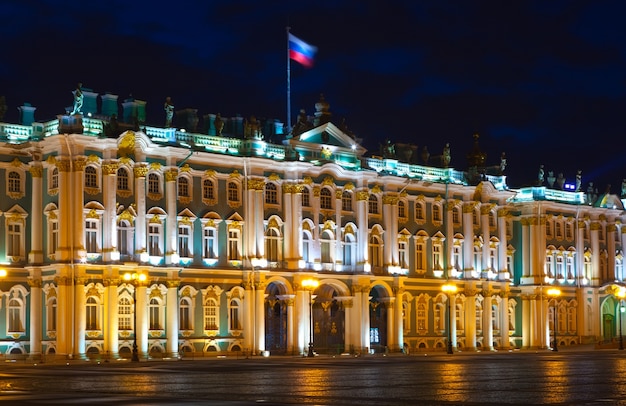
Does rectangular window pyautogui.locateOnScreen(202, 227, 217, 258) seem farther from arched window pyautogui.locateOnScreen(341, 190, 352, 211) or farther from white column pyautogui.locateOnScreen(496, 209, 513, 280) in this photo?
white column pyautogui.locateOnScreen(496, 209, 513, 280)

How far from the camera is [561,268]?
347ft

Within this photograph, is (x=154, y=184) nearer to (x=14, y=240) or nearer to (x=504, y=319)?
(x=14, y=240)

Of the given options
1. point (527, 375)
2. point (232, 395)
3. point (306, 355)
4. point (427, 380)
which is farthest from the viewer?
point (306, 355)

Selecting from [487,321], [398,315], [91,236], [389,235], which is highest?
[389,235]

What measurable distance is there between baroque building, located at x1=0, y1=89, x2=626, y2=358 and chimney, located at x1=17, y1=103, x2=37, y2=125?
0.10m

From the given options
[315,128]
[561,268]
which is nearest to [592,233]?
[561,268]

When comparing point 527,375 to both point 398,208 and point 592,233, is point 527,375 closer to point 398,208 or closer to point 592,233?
point 398,208

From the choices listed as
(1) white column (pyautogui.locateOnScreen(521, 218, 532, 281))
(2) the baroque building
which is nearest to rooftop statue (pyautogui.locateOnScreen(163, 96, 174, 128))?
(2) the baroque building

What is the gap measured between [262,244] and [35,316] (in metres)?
15.8

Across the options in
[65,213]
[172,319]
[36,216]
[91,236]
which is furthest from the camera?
[172,319]

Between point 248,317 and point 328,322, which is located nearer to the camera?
point 248,317

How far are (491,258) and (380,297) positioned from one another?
13.0 metres

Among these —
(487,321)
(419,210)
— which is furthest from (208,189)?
(487,321)

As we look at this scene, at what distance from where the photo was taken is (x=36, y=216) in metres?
73.7
